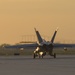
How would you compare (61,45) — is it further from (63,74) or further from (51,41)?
(63,74)

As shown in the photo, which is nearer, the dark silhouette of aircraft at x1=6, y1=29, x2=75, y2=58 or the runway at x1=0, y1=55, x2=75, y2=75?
the runway at x1=0, y1=55, x2=75, y2=75

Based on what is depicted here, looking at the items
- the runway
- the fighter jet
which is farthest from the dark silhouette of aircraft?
the runway

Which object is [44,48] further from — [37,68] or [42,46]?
[37,68]

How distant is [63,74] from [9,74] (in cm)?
322

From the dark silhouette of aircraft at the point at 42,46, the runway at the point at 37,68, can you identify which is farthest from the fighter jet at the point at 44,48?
the runway at the point at 37,68

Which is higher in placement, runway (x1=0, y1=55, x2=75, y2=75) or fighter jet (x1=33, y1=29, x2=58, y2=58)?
fighter jet (x1=33, y1=29, x2=58, y2=58)

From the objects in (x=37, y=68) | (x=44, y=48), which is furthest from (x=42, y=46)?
(x=37, y=68)

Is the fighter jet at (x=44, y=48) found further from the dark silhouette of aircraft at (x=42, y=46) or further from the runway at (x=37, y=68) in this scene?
the runway at (x=37, y=68)

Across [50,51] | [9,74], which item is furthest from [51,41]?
[9,74]

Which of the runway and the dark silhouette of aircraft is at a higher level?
the dark silhouette of aircraft

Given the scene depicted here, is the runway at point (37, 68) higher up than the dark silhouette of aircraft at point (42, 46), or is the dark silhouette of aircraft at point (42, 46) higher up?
the dark silhouette of aircraft at point (42, 46)

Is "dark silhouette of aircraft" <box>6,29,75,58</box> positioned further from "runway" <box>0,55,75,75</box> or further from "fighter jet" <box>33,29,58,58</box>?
"runway" <box>0,55,75,75</box>

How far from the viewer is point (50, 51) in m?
73.0

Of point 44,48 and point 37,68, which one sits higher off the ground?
point 44,48
